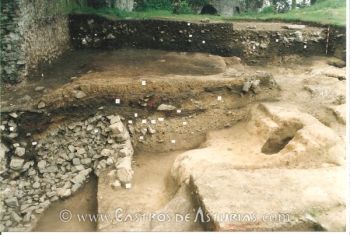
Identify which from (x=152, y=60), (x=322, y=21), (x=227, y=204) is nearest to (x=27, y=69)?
(x=152, y=60)

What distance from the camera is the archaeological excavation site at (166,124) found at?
4.30m

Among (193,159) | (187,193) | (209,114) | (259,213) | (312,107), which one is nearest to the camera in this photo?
(259,213)

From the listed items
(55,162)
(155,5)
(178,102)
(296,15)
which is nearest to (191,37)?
(178,102)

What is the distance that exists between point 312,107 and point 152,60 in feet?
11.3

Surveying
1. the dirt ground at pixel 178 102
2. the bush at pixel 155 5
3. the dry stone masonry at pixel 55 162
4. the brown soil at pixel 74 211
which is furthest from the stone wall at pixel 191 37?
the bush at pixel 155 5

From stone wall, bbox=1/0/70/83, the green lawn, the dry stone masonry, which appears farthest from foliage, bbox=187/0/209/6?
the dry stone masonry

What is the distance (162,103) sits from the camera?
6766 mm

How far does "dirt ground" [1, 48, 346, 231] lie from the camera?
568cm

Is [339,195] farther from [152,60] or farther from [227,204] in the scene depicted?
[152,60]

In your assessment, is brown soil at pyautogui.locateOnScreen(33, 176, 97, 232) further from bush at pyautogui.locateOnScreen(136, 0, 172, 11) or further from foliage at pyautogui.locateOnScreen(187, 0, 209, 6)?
foliage at pyautogui.locateOnScreen(187, 0, 209, 6)

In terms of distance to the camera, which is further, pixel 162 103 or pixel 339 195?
pixel 162 103

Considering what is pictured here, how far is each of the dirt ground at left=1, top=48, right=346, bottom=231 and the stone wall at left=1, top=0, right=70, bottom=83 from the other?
12.2 inches

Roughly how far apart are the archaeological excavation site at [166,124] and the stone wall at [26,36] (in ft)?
0.08

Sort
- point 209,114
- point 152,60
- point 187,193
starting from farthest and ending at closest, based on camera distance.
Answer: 1. point 152,60
2. point 209,114
3. point 187,193
